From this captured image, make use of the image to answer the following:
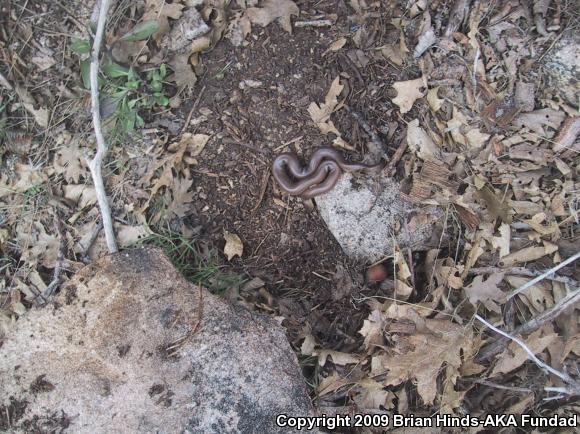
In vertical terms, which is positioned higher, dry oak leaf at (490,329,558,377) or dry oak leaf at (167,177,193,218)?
dry oak leaf at (167,177,193,218)

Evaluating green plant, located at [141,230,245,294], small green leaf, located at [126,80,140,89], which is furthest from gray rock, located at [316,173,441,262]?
small green leaf, located at [126,80,140,89]

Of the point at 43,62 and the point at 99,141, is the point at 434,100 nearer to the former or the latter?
the point at 99,141

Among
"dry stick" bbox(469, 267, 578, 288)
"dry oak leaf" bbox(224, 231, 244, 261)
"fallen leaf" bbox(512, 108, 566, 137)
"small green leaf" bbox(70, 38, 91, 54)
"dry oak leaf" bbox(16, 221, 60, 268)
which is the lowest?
"dry oak leaf" bbox(16, 221, 60, 268)

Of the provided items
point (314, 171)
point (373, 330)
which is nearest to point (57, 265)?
point (314, 171)

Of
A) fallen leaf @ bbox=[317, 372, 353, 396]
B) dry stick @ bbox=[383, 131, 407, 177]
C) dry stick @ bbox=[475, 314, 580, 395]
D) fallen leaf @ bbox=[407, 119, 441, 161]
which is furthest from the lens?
dry stick @ bbox=[383, 131, 407, 177]

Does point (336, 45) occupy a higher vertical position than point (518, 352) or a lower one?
higher

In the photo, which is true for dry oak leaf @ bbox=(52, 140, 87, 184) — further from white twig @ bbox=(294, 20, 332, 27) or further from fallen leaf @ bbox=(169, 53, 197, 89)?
white twig @ bbox=(294, 20, 332, 27)
